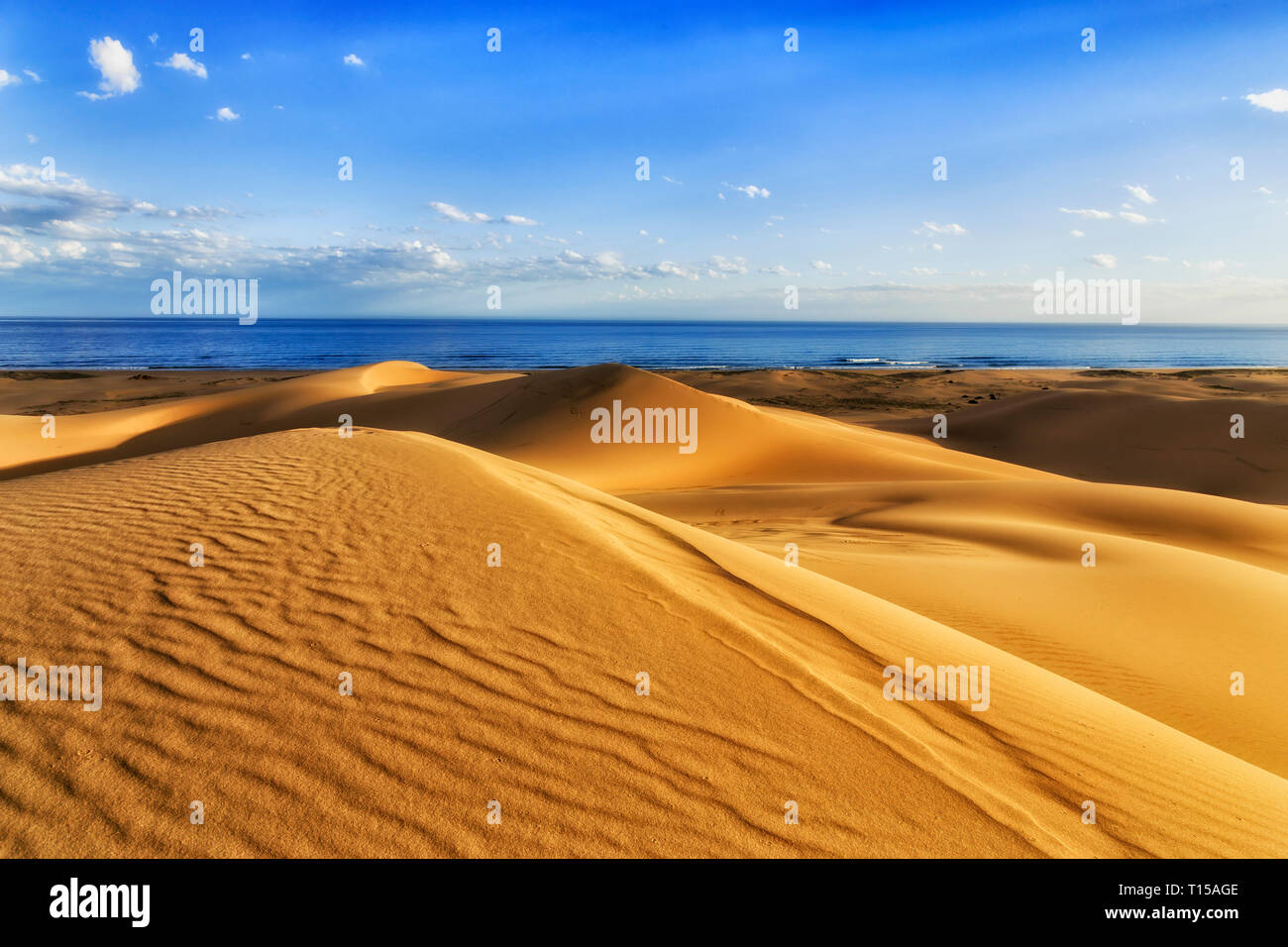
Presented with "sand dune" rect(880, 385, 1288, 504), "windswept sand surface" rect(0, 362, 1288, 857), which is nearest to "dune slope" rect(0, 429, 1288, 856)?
"windswept sand surface" rect(0, 362, 1288, 857)

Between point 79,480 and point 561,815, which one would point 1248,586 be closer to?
point 561,815

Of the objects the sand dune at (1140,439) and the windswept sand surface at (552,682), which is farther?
the sand dune at (1140,439)

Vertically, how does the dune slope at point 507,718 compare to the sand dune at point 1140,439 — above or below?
below

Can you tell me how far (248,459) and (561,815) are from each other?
6697 mm

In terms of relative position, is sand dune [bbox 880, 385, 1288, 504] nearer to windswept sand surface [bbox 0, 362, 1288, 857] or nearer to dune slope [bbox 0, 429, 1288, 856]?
windswept sand surface [bbox 0, 362, 1288, 857]

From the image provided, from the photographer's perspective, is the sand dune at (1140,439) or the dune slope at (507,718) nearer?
the dune slope at (507,718)

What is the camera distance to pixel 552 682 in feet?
12.0

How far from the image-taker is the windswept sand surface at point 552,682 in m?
2.80

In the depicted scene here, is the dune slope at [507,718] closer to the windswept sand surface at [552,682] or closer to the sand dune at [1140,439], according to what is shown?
the windswept sand surface at [552,682]

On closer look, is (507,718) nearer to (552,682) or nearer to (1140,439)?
(552,682)

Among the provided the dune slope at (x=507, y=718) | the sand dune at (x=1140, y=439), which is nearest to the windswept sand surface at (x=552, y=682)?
the dune slope at (x=507, y=718)

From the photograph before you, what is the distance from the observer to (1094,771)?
12.3ft

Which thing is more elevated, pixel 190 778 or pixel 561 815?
pixel 190 778
